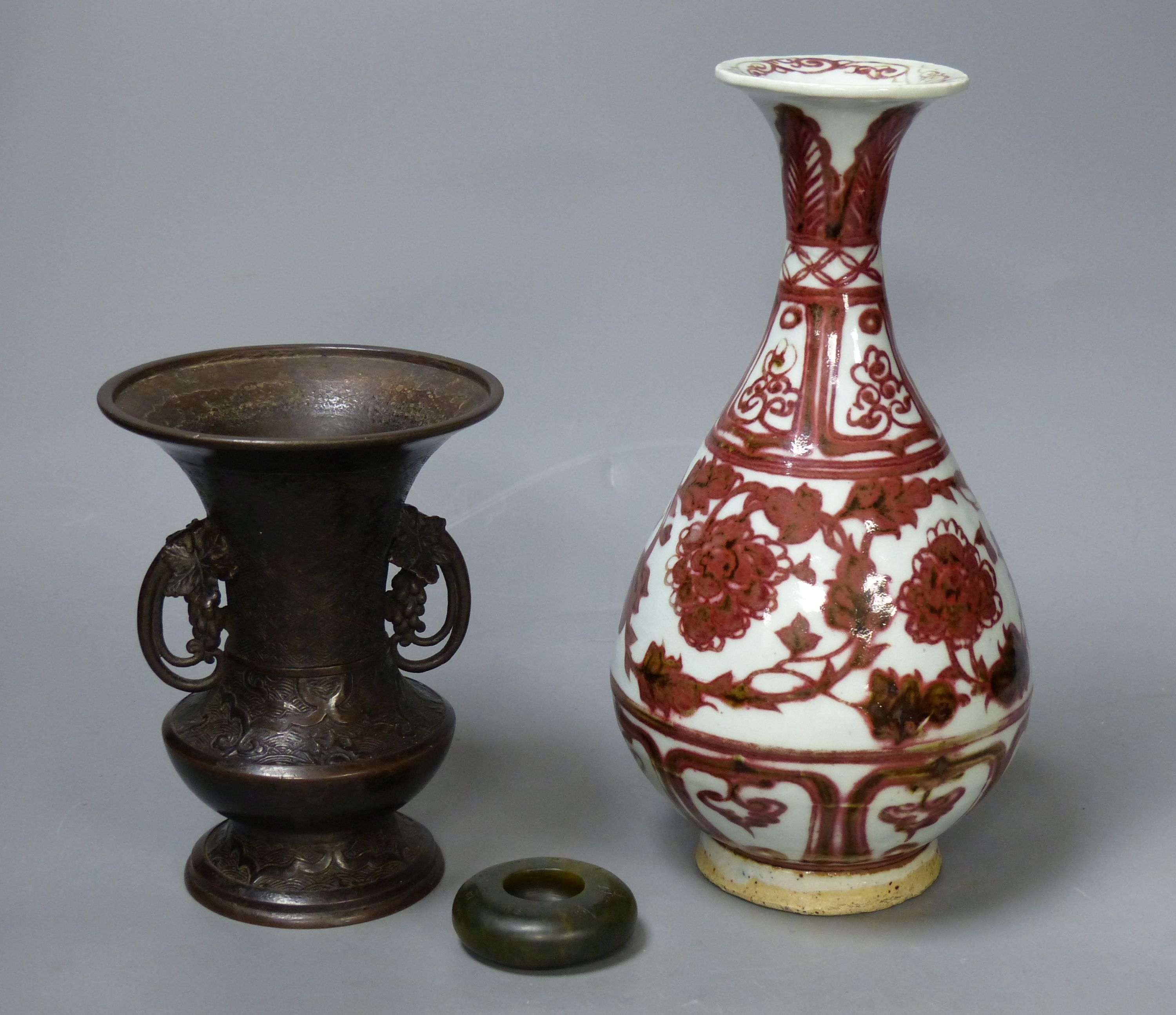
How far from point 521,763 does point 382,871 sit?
1.37ft

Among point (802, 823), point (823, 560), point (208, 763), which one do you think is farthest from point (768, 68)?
point (208, 763)

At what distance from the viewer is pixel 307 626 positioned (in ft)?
7.62

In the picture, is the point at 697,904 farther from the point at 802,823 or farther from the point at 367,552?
the point at 367,552

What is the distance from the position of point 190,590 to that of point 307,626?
0.46 ft

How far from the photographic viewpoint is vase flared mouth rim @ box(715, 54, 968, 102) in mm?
2115

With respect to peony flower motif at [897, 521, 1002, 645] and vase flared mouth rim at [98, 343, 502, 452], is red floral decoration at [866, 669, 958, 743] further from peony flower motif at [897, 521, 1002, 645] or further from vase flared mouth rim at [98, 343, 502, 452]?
vase flared mouth rim at [98, 343, 502, 452]

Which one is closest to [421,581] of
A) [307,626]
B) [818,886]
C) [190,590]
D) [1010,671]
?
[307,626]

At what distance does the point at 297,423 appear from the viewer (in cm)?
248

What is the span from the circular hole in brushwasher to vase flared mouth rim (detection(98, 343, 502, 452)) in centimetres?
54

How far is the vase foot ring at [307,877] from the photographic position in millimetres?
2350

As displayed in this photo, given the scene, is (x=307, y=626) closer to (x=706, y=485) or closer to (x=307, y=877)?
(x=307, y=877)

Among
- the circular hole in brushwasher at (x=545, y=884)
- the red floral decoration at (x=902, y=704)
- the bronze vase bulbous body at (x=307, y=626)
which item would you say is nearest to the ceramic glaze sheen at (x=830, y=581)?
the red floral decoration at (x=902, y=704)

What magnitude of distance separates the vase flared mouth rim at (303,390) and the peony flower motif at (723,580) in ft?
1.02

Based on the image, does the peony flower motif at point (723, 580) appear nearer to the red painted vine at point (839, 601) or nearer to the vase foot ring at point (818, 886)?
the red painted vine at point (839, 601)
